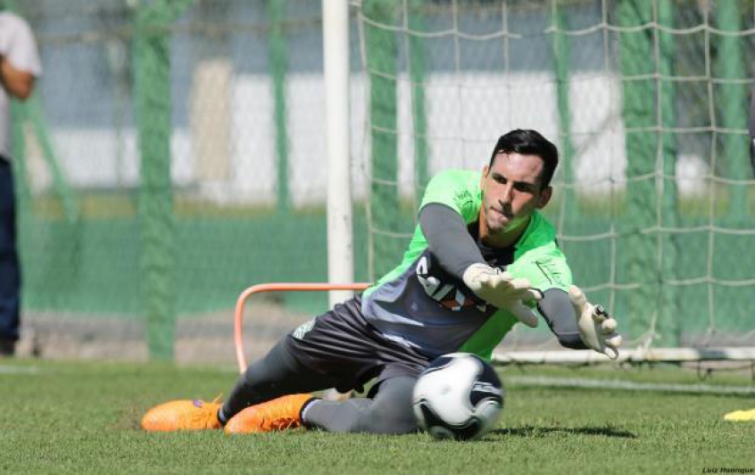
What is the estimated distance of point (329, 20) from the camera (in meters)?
7.16

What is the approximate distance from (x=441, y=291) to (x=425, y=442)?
57 centimetres

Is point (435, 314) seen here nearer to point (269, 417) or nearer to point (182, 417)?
point (269, 417)

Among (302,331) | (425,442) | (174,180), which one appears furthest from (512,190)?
(174,180)

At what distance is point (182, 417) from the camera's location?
5.97 meters

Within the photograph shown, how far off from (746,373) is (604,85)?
6.22 ft

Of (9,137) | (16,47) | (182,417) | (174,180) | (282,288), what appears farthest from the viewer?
(174,180)

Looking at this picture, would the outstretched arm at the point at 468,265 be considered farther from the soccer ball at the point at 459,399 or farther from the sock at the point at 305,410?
the sock at the point at 305,410

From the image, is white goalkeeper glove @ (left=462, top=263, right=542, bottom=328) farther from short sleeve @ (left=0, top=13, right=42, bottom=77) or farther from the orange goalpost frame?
short sleeve @ (left=0, top=13, right=42, bottom=77)

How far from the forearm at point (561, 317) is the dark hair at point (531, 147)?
402mm

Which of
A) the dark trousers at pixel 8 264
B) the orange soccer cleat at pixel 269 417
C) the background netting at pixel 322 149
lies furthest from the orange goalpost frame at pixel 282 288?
the dark trousers at pixel 8 264

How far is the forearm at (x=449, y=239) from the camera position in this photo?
16.3ft

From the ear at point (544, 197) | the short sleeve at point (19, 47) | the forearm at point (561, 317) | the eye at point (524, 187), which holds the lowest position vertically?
the forearm at point (561, 317)

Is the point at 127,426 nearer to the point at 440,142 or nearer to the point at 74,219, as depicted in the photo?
the point at 440,142

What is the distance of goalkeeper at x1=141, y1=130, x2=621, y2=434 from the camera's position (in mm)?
4941
